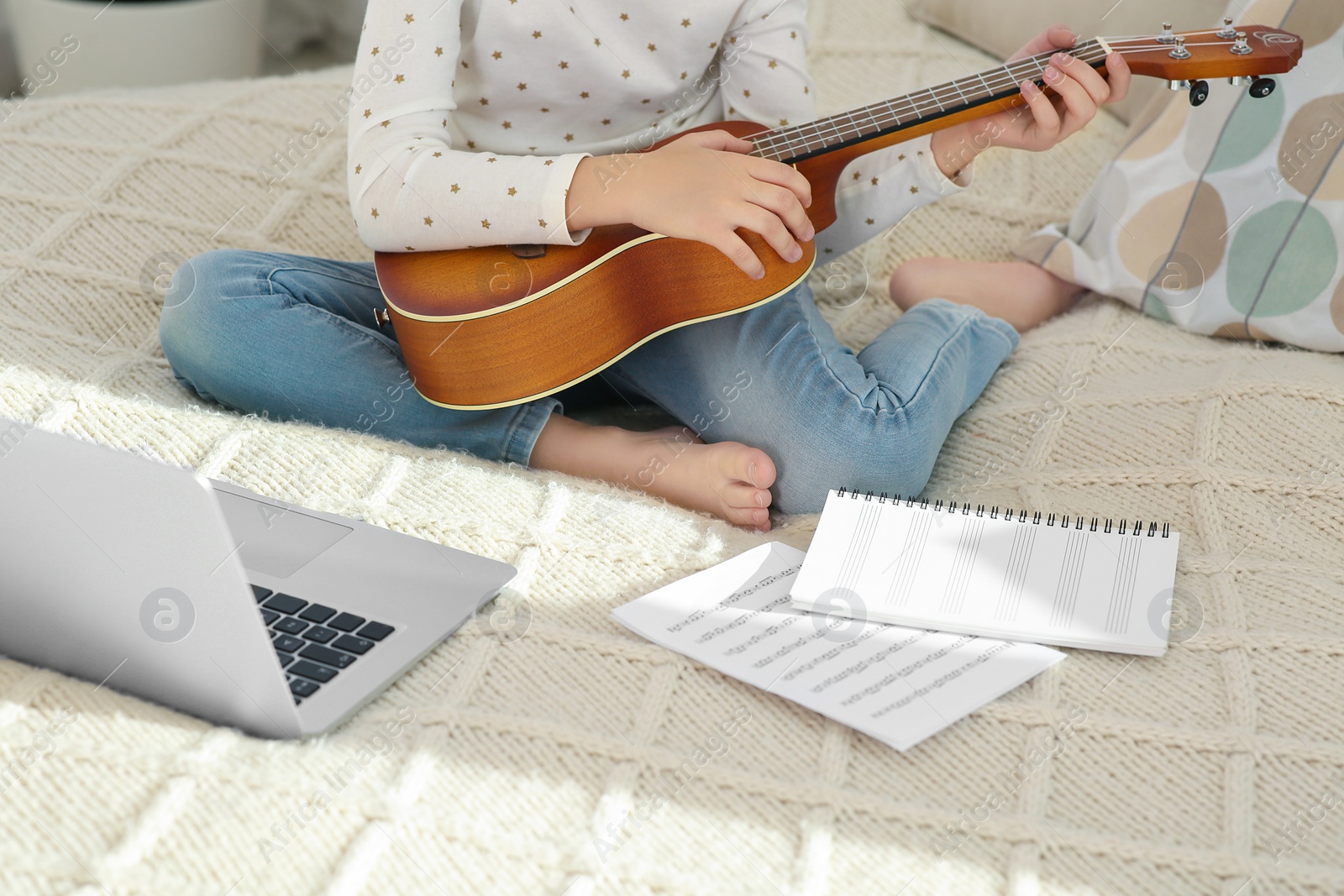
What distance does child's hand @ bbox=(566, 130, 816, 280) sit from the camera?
90 cm

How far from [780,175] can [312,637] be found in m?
0.53

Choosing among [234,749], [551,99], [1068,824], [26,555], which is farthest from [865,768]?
[551,99]

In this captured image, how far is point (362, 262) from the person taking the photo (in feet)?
3.80

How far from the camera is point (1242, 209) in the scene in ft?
3.65

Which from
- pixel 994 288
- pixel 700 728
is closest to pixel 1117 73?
pixel 994 288

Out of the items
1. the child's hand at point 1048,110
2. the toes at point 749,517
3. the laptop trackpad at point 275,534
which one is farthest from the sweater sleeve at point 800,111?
the laptop trackpad at point 275,534

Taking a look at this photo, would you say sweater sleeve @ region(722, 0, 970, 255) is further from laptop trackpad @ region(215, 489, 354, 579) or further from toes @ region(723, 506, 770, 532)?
laptop trackpad @ region(215, 489, 354, 579)

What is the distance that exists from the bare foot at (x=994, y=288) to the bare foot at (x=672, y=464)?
0.35 metres

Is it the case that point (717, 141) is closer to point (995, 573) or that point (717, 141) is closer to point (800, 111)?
point (800, 111)

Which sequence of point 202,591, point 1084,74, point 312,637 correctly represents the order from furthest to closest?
point 1084,74 < point 312,637 < point 202,591

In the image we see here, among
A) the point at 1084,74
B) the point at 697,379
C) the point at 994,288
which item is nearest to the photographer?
the point at 1084,74

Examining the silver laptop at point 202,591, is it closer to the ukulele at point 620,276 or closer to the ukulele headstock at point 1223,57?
the ukulele at point 620,276

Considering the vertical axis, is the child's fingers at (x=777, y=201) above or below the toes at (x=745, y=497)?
above

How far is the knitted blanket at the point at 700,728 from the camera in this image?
57 cm
